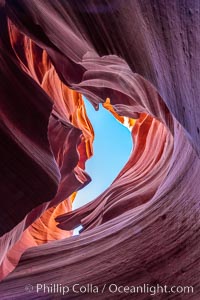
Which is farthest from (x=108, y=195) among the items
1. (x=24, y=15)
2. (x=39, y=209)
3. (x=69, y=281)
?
(x=24, y=15)

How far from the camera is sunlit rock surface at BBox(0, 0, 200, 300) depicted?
1058 millimetres

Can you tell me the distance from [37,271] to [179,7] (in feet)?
7.19

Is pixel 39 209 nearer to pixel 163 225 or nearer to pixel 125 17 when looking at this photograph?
pixel 163 225

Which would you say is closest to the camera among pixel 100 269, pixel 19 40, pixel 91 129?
pixel 100 269

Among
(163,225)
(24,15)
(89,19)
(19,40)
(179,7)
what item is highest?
(19,40)

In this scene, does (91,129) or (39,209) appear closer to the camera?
(39,209)

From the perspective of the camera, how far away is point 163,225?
2.12m

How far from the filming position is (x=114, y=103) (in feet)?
11.9

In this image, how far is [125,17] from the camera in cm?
113

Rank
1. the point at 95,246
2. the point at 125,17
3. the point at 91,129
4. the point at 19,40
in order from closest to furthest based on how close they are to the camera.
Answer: the point at 125,17, the point at 95,246, the point at 19,40, the point at 91,129

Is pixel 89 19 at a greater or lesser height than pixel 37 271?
greater

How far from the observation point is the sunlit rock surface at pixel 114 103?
106cm

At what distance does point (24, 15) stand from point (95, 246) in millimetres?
1520

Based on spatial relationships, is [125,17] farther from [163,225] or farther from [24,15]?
[163,225]
